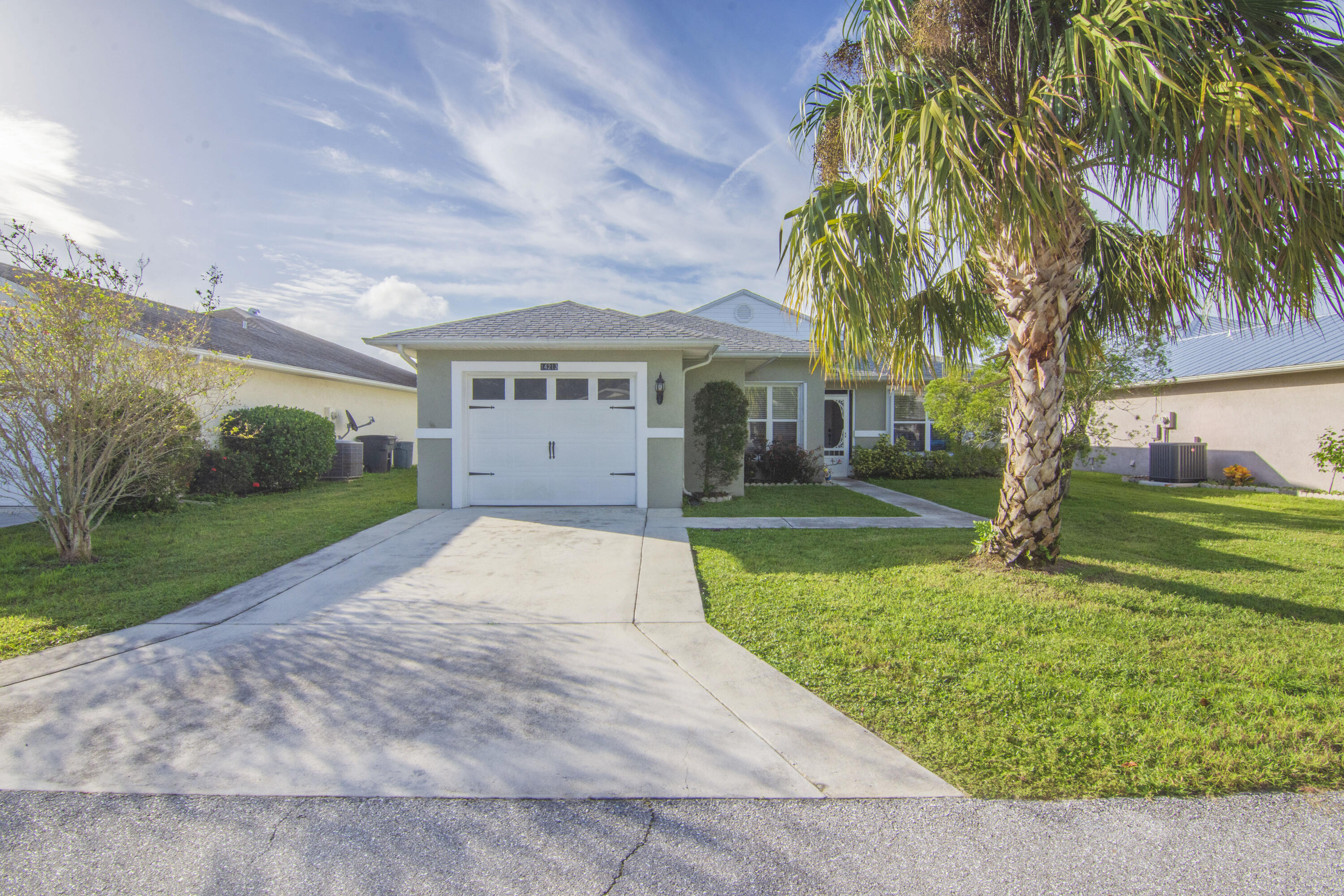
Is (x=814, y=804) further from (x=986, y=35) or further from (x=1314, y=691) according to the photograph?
(x=986, y=35)

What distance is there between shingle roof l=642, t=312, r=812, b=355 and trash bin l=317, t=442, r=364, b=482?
8.10 meters

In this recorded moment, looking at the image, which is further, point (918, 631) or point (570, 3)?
point (570, 3)

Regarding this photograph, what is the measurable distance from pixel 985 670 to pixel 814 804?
6.09ft

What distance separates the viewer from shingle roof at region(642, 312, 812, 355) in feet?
41.6

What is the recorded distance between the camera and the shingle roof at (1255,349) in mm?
13234

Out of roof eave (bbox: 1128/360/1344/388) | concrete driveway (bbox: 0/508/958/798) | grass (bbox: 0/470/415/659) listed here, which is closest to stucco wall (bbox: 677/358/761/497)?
grass (bbox: 0/470/415/659)

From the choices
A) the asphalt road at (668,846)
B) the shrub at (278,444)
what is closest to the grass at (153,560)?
the shrub at (278,444)

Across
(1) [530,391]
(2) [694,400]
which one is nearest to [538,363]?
(1) [530,391]

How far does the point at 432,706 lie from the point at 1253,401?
18.9m

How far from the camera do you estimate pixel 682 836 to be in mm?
2428

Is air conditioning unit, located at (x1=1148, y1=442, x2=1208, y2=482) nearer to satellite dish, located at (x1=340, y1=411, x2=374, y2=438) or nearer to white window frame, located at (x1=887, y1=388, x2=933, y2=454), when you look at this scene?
white window frame, located at (x1=887, y1=388, x2=933, y2=454)

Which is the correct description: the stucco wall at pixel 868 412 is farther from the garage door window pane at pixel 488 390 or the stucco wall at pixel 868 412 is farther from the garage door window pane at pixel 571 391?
the garage door window pane at pixel 488 390

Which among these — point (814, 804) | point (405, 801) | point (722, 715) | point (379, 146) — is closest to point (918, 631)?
point (722, 715)

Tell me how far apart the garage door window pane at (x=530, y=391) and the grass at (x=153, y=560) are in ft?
8.78
